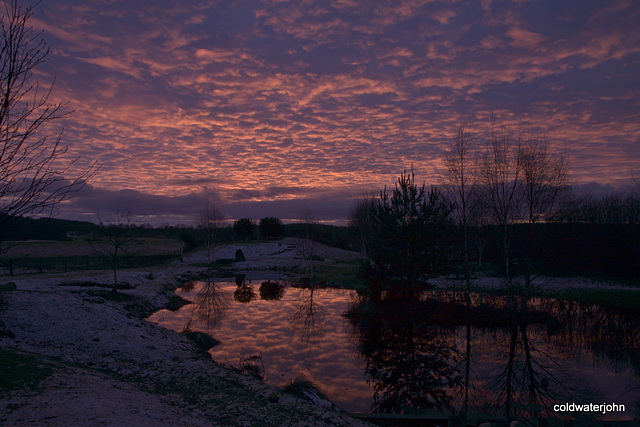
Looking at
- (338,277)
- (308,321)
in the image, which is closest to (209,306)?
(308,321)

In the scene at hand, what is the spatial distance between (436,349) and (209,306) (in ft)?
53.4

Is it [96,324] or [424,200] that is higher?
[424,200]

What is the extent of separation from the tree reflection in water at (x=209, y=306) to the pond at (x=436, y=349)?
0.37 ft

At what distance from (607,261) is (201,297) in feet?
128

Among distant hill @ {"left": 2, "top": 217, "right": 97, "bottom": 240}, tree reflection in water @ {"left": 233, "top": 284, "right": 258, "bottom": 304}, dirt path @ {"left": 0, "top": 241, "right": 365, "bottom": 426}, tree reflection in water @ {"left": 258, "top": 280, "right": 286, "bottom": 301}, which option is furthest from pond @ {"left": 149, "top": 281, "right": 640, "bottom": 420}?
distant hill @ {"left": 2, "top": 217, "right": 97, "bottom": 240}

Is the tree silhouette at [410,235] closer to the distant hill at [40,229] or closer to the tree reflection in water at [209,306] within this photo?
the tree reflection in water at [209,306]

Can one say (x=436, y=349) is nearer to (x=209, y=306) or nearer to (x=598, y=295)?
(x=209, y=306)

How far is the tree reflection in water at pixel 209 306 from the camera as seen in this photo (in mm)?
20525

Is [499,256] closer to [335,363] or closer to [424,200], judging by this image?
[424,200]

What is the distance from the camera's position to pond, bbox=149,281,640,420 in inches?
427

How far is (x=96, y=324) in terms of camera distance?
13266 millimetres

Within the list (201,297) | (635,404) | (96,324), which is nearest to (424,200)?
(635,404)

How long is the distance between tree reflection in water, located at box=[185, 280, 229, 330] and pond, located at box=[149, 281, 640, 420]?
111mm

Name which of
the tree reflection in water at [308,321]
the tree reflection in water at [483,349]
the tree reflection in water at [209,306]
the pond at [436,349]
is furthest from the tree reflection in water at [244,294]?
the tree reflection in water at [483,349]
